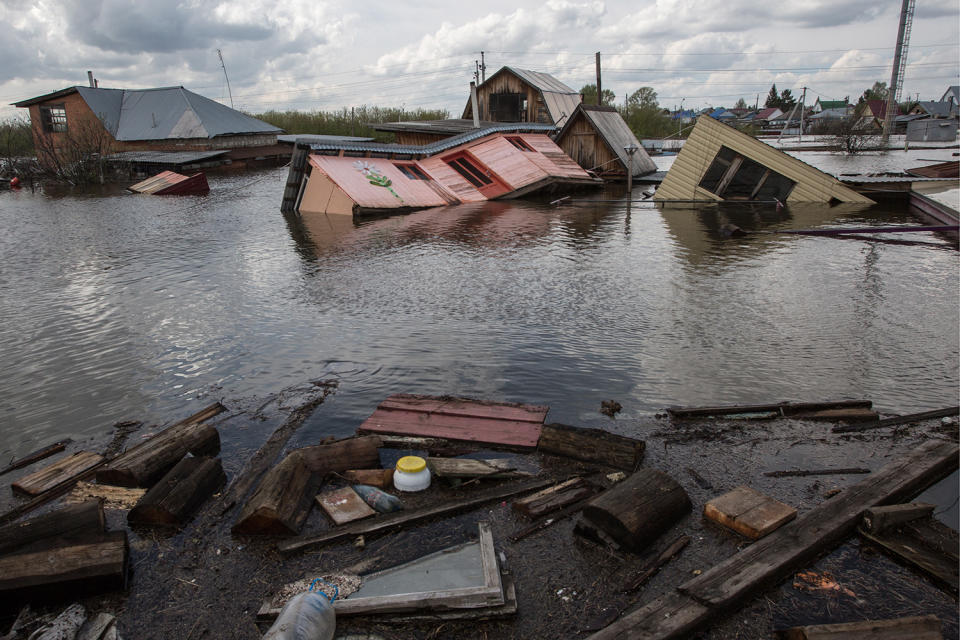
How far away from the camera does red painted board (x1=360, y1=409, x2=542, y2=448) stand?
5957 millimetres

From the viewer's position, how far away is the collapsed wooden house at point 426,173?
2269cm

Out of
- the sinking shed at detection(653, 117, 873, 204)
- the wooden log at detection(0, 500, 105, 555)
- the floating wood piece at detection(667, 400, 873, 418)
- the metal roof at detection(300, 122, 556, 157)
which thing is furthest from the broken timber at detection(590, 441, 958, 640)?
the metal roof at detection(300, 122, 556, 157)

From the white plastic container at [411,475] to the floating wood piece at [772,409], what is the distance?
288 cm

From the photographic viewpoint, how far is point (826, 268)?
1325cm

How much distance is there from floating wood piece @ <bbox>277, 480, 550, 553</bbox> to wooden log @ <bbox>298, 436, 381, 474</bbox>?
0.88m

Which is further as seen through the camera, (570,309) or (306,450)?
(570,309)

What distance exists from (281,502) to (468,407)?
2446mm

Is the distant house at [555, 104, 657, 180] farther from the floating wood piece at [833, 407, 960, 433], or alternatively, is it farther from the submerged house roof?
the floating wood piece at [833, 407, 960, 433]

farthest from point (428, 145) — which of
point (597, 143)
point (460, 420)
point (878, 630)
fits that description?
point (878, 630)

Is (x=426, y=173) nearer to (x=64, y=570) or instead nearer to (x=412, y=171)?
(x=412, y=171)

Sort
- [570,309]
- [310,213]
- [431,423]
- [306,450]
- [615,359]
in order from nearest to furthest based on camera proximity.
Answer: [306,450], [431,423], [615,359], [570,309], [310,213]

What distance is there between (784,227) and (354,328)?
15.5 m

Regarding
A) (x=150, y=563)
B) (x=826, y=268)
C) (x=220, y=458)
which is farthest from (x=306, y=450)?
(x=826, y=268)

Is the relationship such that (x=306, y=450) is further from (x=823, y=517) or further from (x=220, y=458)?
(x=823, y=517)
